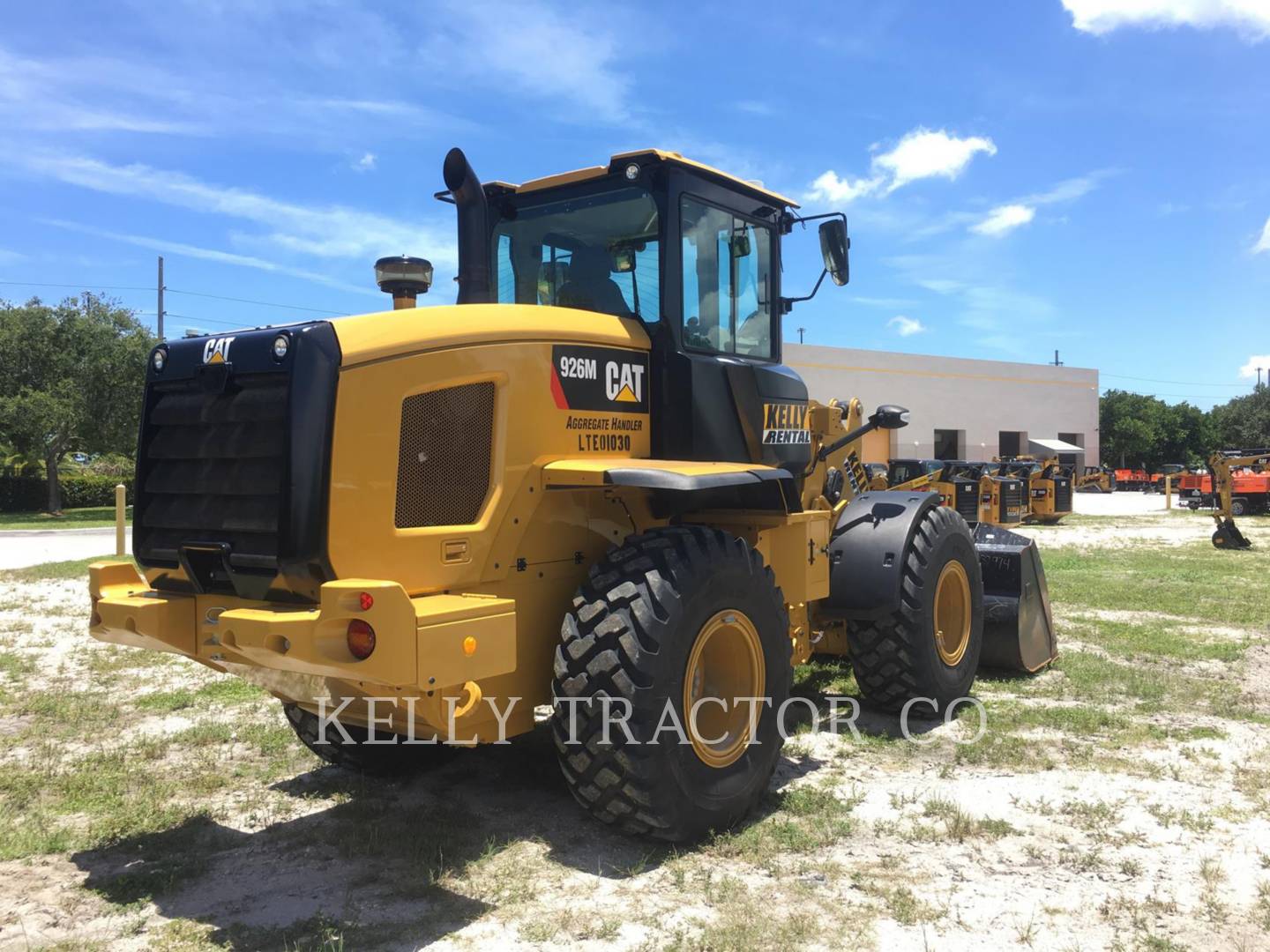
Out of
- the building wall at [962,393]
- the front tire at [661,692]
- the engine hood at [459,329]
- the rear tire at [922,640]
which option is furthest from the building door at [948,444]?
the engine hood at [459,329]

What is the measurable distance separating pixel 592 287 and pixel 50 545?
18287 mm

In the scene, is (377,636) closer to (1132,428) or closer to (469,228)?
(469,228)

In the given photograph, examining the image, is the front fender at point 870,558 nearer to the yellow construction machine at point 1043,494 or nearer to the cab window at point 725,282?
the cab window at point 725,282

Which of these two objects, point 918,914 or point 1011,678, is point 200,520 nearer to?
point 918,914

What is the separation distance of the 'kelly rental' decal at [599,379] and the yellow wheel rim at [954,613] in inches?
118

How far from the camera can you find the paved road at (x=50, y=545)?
1661 cm

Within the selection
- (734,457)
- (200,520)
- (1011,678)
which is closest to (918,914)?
(734,457)

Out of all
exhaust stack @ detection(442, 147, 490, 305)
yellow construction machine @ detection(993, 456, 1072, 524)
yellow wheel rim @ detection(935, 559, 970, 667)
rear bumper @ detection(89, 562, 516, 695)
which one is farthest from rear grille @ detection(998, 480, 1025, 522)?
rear bumper @ detection(89, 562, 516, 695)

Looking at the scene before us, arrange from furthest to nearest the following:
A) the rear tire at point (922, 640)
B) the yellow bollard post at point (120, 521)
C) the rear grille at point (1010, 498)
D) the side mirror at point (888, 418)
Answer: the rear grille at point (1010, 498) → the yellow bollard post at point (120, 521) → the side mirror at point (888, 418) → the rear tire at point (922, 640)

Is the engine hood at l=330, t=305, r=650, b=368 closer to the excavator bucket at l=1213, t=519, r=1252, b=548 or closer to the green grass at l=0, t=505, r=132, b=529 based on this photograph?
the excavator bucket at l=1213, t=519, r=1252, b=548

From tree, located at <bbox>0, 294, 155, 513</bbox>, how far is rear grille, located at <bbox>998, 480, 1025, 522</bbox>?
1000 inches

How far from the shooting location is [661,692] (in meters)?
4.12

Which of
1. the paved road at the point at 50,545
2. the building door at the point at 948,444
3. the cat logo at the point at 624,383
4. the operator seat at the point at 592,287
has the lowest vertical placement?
the paved road at the point at 50,545

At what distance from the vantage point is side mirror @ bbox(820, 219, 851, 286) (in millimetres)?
5852
